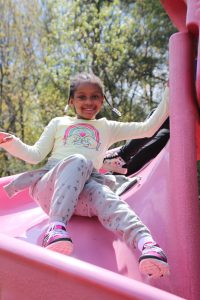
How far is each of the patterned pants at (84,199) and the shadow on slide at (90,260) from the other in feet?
0.20

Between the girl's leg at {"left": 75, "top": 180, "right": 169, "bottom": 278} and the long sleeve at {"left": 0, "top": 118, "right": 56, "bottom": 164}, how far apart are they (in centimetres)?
31

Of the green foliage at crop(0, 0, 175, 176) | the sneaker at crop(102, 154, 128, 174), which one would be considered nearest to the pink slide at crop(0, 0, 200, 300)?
the sneaker at crop(102, 154, 128, 174)

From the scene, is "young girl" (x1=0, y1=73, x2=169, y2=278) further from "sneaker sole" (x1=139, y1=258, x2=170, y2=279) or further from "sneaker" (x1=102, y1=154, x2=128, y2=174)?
"sneaker" (x1=102, y1=154, x2=128, y2=174)

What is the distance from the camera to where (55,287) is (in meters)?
0.78

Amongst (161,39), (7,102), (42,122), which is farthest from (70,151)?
(7,102)

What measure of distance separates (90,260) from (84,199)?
212mm

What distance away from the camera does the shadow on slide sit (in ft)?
2.44

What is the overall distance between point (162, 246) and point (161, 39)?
5.99m

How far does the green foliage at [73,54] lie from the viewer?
6.90m

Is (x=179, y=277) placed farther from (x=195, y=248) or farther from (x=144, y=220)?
(x=144, y=220)

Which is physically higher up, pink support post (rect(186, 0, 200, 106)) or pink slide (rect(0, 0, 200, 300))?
pink support post (rect(186, 0, 200, 106))

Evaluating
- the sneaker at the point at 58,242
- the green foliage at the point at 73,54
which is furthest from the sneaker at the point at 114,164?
the green foliage at the point at 73,54

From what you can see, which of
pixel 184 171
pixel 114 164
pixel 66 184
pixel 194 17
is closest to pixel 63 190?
pixel 66 184

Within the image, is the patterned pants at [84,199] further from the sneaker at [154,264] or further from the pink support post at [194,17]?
the pink support post at [194,17]
